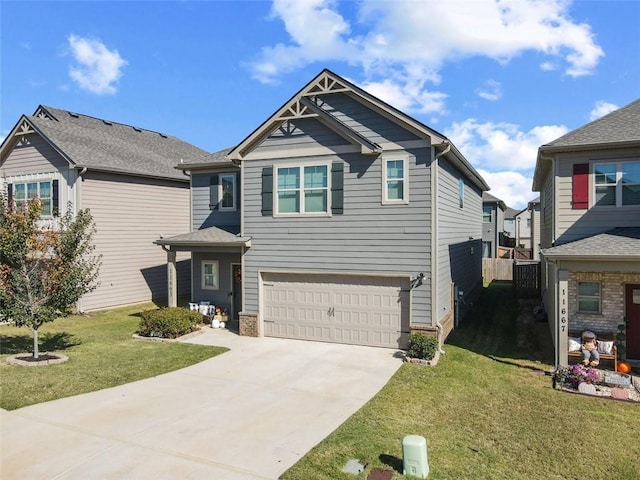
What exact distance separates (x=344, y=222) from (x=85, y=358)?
26.8 feet

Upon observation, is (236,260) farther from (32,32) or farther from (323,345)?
(32,32)

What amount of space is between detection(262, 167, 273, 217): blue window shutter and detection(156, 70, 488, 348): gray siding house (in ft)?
0.11

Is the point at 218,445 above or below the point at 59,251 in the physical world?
below

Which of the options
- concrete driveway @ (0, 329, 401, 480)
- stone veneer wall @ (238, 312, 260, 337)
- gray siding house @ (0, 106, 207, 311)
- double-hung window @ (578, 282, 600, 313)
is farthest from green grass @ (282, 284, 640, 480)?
gray siding house @ (0, 106, 207, 311)

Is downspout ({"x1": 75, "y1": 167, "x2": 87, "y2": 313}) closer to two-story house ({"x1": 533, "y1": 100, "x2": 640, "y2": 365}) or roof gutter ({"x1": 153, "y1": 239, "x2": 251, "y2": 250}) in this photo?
roof gutter ({"x1": 153, "y1": 239, "x2": 251, "y2": 250})

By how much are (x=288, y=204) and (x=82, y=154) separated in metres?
10.5

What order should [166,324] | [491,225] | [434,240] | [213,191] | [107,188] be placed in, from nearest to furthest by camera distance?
[434,240] → [166,324] → [213,191] → [107,188] → [491,225]

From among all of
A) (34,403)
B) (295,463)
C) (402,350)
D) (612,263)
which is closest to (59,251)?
(34,403)

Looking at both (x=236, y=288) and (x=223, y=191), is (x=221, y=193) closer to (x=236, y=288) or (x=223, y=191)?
(x=223, y=191)

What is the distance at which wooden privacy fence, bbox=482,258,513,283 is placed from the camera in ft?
95.0

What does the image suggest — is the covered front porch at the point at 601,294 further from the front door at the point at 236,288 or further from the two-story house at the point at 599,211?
the front door at the point at 236,288

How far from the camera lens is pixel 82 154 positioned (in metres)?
→ 19.1

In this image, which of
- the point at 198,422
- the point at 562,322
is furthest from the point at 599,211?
the point at 198,422

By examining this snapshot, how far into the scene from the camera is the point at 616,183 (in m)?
11.7
